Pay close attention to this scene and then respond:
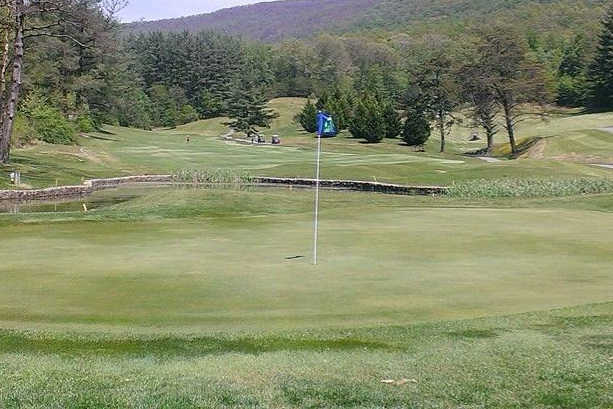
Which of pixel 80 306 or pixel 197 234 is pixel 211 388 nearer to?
pixel 80 306

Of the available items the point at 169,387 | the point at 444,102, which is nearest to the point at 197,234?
the point at 169,387

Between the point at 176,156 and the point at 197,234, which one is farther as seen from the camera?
the point at 176,156

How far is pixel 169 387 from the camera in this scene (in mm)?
7266

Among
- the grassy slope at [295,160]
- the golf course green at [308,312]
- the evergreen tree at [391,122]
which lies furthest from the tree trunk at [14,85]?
the evergreen tree at [391,122]

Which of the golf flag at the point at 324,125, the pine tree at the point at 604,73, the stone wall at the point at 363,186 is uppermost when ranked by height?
the pine tree at the point at 604,73

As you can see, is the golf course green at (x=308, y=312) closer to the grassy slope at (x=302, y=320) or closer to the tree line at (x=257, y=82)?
the grassy slope at (x=302, y=320)

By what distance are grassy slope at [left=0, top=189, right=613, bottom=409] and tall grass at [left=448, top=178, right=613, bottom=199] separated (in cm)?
1655

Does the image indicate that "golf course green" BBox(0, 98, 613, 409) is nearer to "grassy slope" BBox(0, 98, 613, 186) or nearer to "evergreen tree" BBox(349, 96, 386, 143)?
"grassy slope" BBox(0, 98, 613, 186)

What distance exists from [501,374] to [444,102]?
7285cm

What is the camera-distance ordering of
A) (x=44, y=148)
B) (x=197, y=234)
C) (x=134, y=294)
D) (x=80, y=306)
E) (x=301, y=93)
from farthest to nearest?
(x=301, y=93) → (x=44, y=148) → (x=197, y=234) → (x=134, y=294) → (x=80, y=306)

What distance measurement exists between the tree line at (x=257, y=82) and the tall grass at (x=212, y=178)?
31.2ft

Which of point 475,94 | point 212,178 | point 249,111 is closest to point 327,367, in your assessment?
point 212,178

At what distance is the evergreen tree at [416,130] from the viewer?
74375mm

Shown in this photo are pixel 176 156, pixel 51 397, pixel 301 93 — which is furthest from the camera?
pixel 301 93
